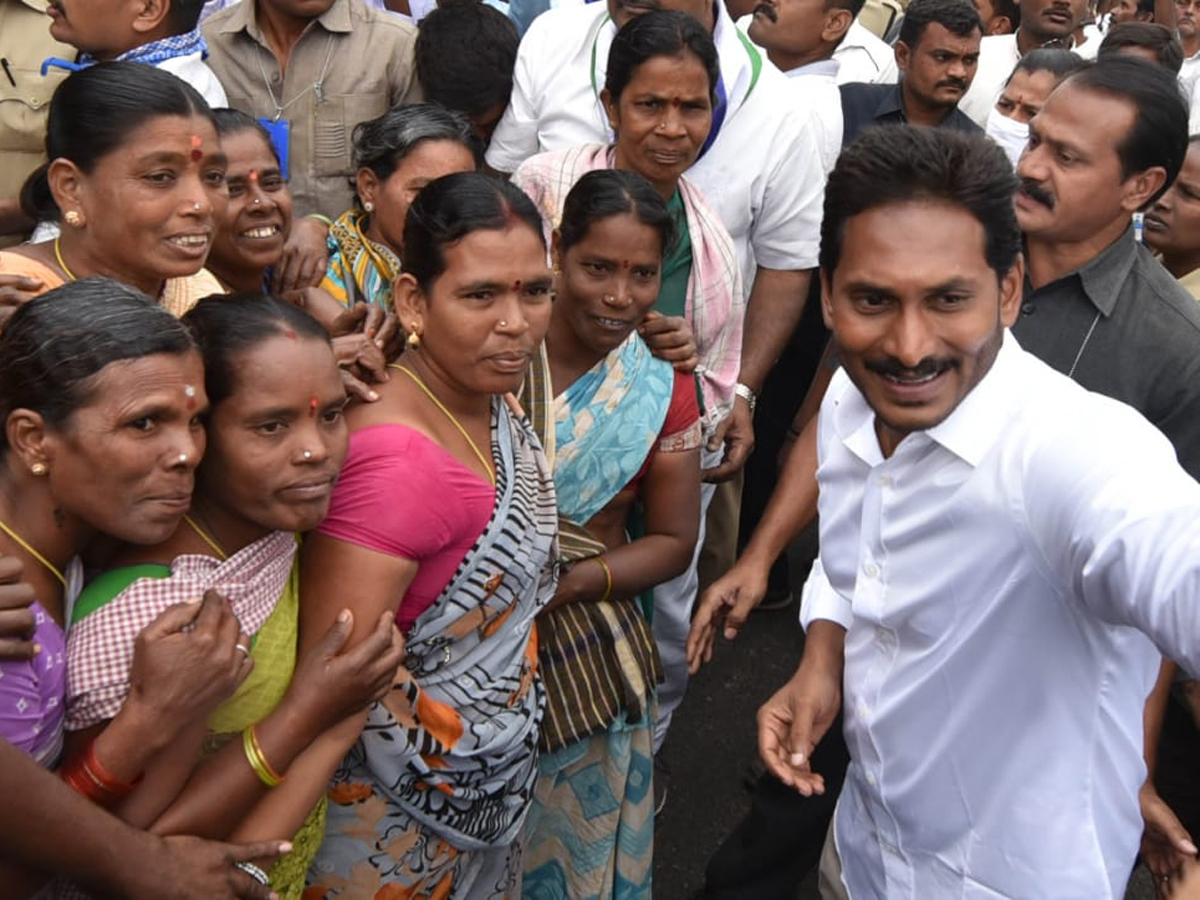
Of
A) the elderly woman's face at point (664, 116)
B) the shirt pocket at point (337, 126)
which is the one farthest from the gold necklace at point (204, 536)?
the shirt pocket at point (337, 126)

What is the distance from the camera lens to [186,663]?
1.49 metres

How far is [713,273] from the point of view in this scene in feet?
10.2

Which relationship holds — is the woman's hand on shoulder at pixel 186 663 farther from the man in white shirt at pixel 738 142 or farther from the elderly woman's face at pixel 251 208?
the man in white shirt at pixel 738 142

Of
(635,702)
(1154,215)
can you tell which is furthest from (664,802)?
(1154,215)

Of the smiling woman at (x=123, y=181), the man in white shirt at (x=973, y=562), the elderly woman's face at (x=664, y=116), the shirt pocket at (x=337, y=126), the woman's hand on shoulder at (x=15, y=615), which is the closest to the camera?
the woman's hand on shoulder at (x=15, y=615)

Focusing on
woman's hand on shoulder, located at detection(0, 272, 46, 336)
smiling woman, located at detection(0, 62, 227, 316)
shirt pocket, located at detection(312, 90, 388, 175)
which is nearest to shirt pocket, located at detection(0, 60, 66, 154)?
shirt pocket, located at detection(312, 90, 388, 175)

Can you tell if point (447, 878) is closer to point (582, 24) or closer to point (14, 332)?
point (14, 332)

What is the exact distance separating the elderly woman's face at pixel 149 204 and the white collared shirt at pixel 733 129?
5.32ft

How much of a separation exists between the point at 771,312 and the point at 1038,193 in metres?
1.17

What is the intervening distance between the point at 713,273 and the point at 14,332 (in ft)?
6.35

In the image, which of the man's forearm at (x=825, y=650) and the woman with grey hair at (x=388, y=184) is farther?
the woman with grey hair at (x=388, y=184)

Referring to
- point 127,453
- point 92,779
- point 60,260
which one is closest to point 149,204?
point 60,260

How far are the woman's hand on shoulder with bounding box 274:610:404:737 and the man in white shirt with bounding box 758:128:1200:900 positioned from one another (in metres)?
0.75

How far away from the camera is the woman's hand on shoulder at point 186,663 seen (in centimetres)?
148
